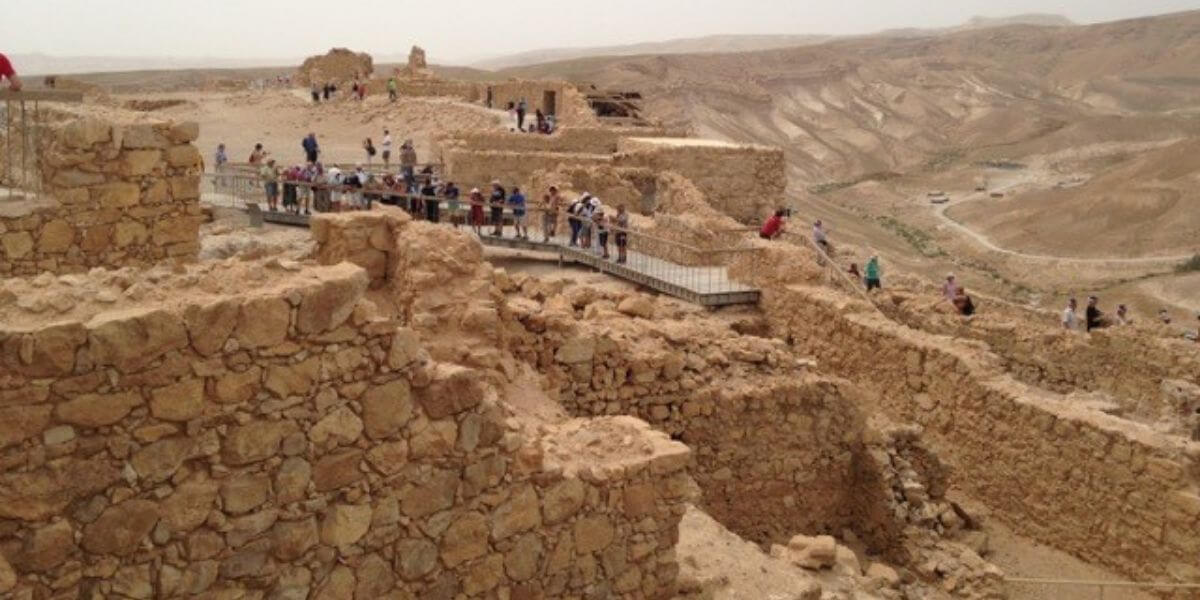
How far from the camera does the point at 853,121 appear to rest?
85625 mm

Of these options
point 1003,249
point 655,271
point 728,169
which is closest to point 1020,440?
point 655,271

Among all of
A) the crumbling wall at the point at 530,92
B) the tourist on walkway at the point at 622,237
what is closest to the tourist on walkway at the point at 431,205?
the tourist on walkway at the point at 622,237

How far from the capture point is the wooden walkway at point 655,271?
1446 cm

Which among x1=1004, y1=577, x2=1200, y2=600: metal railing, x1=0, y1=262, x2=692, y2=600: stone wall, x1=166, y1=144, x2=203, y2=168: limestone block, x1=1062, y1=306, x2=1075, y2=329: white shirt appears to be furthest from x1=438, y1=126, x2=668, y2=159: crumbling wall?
x1=0, y1=262, x2=692, y2=600: stone wall

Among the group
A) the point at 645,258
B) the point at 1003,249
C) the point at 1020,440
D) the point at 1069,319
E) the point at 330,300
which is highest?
the point at 330,300

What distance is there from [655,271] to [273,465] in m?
10.9

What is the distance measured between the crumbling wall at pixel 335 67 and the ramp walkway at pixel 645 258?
25.1 meters

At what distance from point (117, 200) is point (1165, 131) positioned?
81.1m

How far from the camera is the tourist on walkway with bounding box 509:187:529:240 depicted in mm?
16388

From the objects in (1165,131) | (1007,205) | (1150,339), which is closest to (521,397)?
(1150,339)

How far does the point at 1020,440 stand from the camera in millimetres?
11883

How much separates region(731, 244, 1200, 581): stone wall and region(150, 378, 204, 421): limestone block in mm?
9611

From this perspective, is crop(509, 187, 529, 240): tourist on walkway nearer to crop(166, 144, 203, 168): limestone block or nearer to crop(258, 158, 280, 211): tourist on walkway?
crop(258, 158, 280, 211): tourist on walkway

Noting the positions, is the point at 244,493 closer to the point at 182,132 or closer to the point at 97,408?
the point at 97,408
